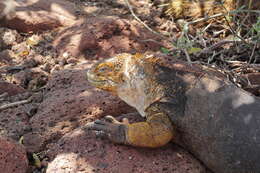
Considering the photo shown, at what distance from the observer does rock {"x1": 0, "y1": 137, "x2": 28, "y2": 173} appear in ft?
10.1

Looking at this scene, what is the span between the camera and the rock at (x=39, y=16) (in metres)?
6.16

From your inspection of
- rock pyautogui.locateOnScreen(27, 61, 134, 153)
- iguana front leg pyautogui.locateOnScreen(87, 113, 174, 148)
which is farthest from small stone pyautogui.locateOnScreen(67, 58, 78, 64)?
iguana front leg pyautogui.locateOnScreen(87, 113, 174, 148)

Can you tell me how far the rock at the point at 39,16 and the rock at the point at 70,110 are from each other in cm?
229

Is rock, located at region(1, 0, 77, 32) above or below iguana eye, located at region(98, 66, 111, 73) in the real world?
below

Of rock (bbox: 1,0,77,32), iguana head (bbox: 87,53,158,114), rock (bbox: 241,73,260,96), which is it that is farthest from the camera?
rock (bbox: 1,0,77,32)

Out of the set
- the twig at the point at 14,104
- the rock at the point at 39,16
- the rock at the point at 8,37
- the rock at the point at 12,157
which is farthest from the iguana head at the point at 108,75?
the rock at the point at 39,16

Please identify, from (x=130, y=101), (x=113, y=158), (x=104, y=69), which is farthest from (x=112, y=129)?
(x=104, y=69)

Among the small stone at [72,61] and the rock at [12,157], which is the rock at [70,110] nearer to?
the rock at [12,157]

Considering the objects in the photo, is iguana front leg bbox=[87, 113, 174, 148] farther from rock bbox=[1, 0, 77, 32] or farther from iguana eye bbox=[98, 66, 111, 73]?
rock bbox=[1, 0, 77, 32]

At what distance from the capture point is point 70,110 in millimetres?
3846

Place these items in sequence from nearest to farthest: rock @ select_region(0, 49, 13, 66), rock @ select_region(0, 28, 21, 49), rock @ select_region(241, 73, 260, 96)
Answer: rock @ select_region(241, 73, 260, 96)
rock @ select_region(0, 49, 13, 66)
rock @ select_region(0, 28, 21, 49)

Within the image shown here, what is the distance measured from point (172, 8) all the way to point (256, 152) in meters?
3.90

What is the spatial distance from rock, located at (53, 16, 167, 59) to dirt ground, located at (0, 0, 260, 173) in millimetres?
15

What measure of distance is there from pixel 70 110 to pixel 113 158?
94 centimetres
